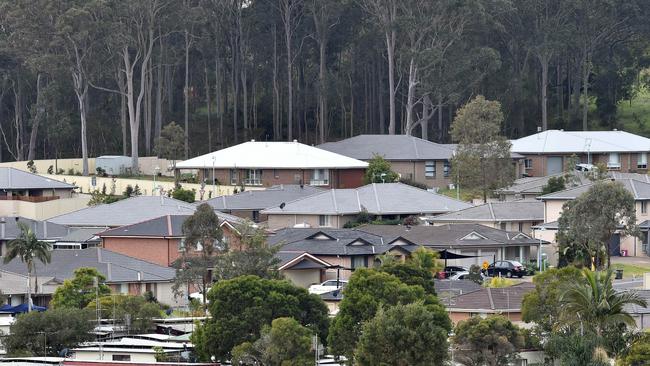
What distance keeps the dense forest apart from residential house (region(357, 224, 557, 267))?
3611 cm

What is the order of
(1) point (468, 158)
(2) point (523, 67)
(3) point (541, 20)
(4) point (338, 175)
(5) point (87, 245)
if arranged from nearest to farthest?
(5) point (87, 245)
(1) point (468, 158)
(4) point (338, 175)
(3) point (541, 20)
(2) point (523, 67)

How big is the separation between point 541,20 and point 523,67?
30.2 ft

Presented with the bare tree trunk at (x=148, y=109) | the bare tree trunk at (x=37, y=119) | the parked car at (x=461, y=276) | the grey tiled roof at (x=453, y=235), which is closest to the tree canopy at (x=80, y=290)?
the parked car at (x=461, y=276)

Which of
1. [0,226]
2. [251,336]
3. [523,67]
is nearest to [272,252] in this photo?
[251,336]

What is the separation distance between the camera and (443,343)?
52031mm

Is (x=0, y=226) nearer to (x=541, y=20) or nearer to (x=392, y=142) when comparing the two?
(x=392, y=142)

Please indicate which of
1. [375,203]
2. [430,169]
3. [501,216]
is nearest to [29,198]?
[375,203]

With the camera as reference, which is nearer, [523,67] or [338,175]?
[338,175]

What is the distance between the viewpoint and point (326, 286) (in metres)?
69.9

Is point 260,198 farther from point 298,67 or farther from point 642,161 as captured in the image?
point 298,67

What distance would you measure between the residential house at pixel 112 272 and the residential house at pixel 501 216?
15.7 metres

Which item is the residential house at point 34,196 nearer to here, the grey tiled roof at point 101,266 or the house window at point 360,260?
the grey tiled roof at point 101,266

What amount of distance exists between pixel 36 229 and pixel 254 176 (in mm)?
21202

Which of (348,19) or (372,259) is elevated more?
(348,19)
